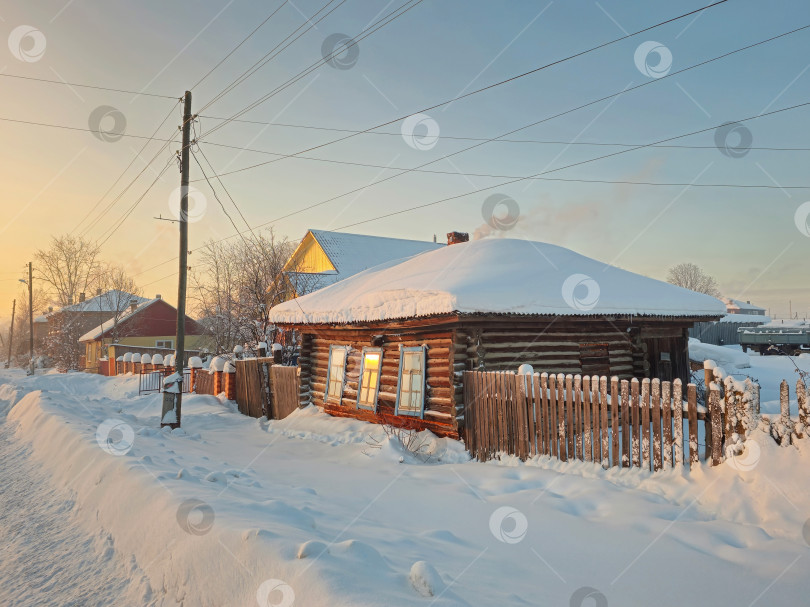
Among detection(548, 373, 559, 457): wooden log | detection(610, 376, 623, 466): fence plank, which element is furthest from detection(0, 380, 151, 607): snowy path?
detection(610, 376, 623, 466): fence plank

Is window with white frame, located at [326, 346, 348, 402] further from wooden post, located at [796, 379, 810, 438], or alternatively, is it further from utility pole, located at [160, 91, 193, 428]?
wooden post, located at [796, 379, 810, 438]

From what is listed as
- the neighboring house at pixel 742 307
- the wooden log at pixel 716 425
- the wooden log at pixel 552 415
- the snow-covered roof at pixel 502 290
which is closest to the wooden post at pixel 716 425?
the wooden log at pixel 716 425

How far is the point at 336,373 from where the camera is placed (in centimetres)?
1410

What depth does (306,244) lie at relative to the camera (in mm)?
39000

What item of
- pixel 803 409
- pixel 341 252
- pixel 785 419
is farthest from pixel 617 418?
pixel 341 252

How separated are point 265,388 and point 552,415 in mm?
11734

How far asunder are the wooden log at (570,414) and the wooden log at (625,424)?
2.54 ft

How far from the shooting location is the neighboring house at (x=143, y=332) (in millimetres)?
50031

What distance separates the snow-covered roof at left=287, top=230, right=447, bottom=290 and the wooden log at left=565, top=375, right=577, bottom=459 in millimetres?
25476

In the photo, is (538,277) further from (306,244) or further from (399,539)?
(306,244)

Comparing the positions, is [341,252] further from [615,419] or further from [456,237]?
[615,419]

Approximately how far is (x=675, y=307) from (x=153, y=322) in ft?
182

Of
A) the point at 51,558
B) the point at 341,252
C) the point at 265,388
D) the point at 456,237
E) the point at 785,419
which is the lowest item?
the point at 265,388

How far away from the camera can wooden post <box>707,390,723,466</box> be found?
19.8ft
